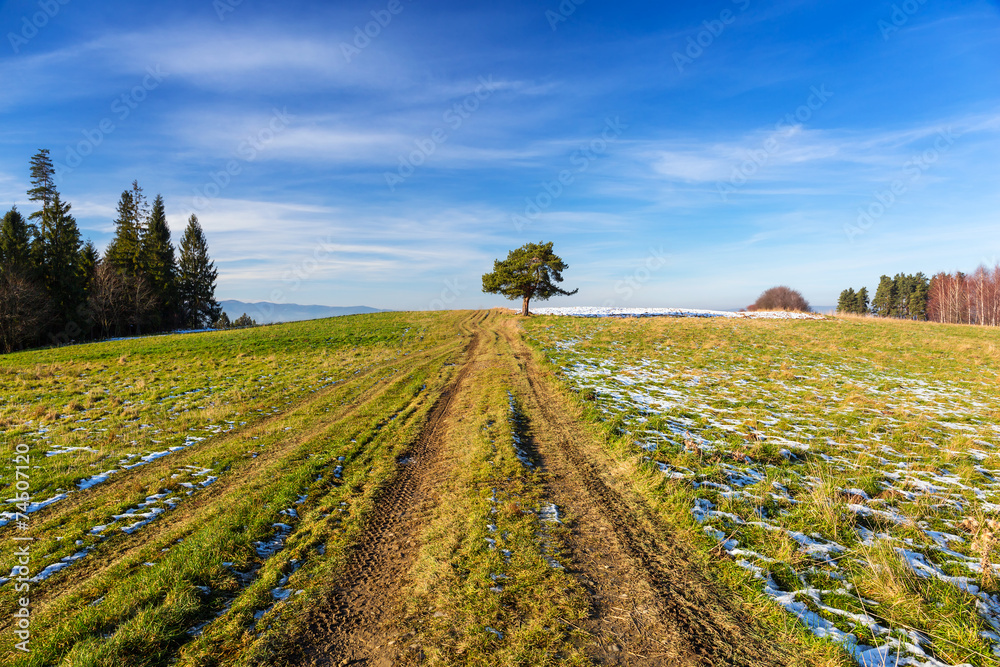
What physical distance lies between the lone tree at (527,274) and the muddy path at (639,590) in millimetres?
36818

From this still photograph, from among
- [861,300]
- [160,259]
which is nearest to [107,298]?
[160,259]

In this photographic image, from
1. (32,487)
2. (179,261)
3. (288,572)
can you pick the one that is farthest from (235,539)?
(179,261)

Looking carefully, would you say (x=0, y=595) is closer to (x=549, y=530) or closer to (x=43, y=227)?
(x=549, y=530)

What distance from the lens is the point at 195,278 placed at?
56469 millimetres

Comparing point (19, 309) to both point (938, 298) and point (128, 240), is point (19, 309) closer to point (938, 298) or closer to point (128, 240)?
point (128, 240)

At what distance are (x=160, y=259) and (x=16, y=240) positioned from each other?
12531 millimetres

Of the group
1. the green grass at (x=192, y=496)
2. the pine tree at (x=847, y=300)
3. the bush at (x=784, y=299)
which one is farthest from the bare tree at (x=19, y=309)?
the pine tree at (x=847, y=300)

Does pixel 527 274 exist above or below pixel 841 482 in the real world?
above

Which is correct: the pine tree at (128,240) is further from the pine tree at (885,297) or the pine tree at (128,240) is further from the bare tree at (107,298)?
the pine tree at (885,297)

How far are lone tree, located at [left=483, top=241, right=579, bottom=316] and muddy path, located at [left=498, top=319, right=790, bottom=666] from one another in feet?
121

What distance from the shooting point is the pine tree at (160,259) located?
49812mm

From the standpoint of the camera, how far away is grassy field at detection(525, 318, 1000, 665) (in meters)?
3.89

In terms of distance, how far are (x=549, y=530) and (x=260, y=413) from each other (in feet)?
34.7

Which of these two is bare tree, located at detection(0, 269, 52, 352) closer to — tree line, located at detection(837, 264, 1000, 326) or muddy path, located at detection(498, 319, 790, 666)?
muddy path, located at detection(498, 319, 790, 666)
